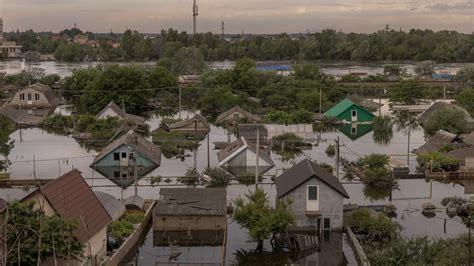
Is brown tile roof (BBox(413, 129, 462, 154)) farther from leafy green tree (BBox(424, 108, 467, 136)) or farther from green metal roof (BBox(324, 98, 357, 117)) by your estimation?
green metal roof (BBox(324, 98, 357, 117))

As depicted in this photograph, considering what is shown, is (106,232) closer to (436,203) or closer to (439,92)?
(436,203)

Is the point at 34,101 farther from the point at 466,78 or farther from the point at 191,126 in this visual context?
the point at 466,78

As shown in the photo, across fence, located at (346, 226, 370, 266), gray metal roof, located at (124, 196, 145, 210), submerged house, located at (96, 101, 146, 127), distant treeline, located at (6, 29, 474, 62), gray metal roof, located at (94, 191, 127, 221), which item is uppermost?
distant treeline, located at (6, 29, 474, 62)

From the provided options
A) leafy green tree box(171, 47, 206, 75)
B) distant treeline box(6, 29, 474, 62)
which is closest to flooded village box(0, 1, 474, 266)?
leafy green tree box(171, 47, 206, 75)

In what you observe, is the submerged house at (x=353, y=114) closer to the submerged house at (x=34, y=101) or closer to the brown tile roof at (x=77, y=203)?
the submerged house at (x=34, y=101)

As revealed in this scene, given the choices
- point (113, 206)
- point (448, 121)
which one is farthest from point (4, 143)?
point (448, 121)

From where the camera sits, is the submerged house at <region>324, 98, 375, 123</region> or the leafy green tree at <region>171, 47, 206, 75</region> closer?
the submerged house at <region>324, 98, 375, 123</region>

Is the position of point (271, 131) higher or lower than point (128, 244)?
higher
